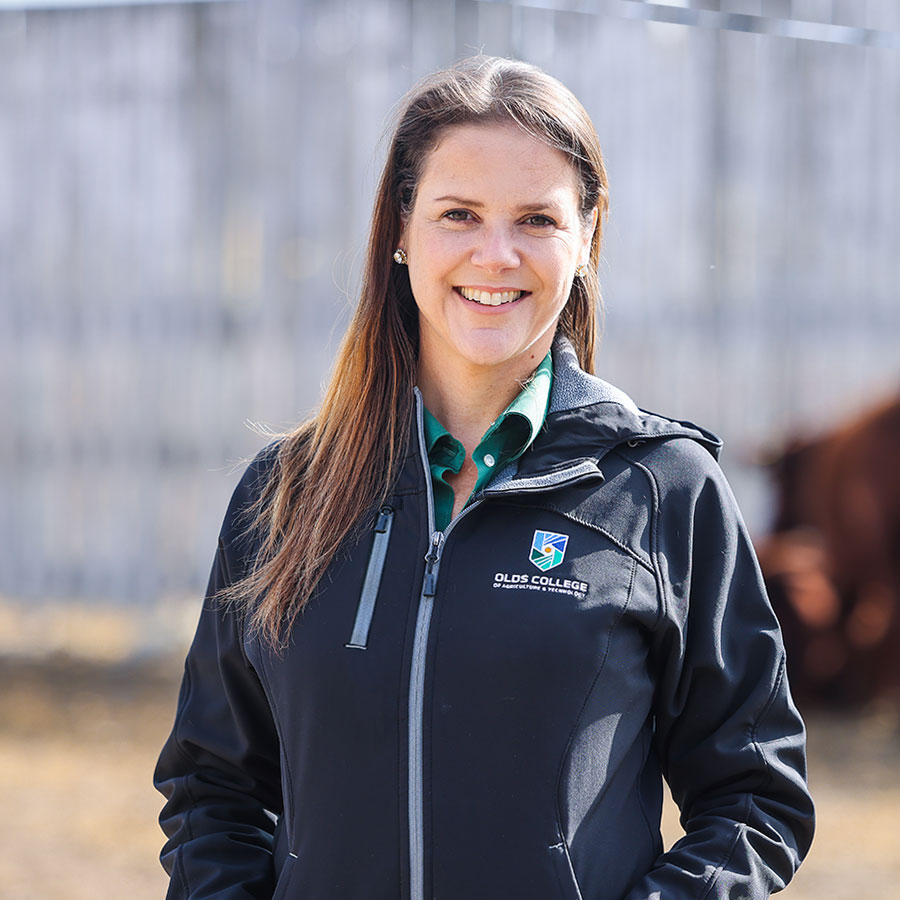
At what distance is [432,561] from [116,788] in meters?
3.97

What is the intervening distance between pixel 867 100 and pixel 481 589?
234 inches

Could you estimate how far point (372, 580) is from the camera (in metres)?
1.71

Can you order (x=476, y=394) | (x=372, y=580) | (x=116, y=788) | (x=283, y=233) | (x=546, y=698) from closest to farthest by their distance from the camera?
(x=546, y=698) → (x=372, y=580) → (x=476, y=394) → (x=116, y=788) → (x=283, y=233)

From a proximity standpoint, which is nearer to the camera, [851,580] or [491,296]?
[491,296]

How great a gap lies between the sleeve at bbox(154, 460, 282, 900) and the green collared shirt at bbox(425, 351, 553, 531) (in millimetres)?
364

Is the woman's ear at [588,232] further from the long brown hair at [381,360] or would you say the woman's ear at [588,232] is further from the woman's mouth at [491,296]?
the woman's mouth at [491,296]

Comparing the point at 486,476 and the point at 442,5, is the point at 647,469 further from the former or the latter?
the point at 442,5

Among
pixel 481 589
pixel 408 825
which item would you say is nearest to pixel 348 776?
pixel 408 825

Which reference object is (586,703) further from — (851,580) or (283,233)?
(283,233)

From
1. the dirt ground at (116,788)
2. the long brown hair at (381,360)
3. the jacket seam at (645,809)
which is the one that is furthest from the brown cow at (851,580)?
the jacket seam at (645,809)

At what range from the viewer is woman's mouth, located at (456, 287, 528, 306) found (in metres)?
1.75

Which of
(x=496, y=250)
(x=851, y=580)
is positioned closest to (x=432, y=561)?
(x=496, y=250)

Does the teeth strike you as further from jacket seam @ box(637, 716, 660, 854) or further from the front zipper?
jacket seam @ box(637, 716, 660, 854)

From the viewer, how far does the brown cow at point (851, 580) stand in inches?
247
